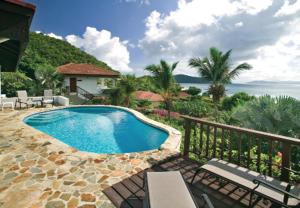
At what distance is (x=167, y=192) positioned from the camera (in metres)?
2.54

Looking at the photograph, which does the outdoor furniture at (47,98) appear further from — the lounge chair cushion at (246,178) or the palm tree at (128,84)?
the lounge chair cushion at (246,178)

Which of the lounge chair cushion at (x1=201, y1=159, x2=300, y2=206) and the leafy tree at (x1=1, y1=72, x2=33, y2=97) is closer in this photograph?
the lounge chair cushion at (x1=201, y1=159, x2=300, y2=206)

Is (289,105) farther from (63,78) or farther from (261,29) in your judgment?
(63,78)

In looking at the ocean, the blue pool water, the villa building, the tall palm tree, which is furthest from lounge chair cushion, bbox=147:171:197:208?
the villa building

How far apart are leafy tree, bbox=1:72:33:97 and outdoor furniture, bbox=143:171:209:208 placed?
18.8m

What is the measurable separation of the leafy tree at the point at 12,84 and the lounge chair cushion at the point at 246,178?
19.4m

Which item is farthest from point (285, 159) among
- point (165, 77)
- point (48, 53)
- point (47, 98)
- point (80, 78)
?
point (48, 53)

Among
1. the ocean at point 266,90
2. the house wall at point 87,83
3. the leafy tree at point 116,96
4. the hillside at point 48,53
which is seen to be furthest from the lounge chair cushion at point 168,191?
the hillside at point 48,53

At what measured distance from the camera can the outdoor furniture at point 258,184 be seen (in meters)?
2.33

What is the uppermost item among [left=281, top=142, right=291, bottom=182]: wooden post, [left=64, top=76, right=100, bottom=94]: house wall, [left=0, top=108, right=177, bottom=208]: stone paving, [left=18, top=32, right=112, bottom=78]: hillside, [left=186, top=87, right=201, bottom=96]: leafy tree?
[left=18, top=32, right=112, bottom=78]: hillside

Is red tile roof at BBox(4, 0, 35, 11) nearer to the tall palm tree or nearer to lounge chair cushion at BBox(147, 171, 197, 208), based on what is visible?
lounge chair cushion at BBox(147, 171, 197, 208)

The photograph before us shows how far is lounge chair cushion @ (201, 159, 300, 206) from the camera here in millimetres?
2457

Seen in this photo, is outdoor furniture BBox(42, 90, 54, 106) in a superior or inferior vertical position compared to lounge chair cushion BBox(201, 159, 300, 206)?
superior

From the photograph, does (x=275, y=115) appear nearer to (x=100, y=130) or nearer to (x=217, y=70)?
(x=100, y=130)
